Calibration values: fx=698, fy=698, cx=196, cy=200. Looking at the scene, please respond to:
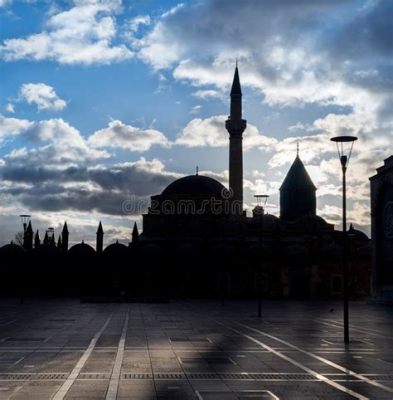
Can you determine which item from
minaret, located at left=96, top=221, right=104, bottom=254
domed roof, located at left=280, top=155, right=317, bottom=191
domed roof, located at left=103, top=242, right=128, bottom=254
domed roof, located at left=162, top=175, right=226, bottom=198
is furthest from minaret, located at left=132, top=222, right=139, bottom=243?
domed roof, located at left=280, top=155, right=317, bottom=191

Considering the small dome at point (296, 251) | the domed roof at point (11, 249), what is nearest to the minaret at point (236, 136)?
the small dome at point (296, 251)

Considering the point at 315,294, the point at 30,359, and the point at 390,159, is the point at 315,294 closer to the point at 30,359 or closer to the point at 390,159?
the point at 390,159

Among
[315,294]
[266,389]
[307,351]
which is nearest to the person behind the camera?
[266,389]

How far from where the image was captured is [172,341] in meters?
26.3

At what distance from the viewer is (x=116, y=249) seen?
93562 mm

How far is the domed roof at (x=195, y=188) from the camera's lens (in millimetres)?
101812

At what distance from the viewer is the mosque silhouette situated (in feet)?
288

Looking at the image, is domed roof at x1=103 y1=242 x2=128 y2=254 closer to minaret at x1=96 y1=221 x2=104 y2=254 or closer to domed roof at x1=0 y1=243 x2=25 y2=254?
minaret at x1=96 y1=221 x2=104 y2=254

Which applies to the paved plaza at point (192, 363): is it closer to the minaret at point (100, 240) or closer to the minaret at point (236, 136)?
the minaret at point (236, 136)

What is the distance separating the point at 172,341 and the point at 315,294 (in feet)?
207

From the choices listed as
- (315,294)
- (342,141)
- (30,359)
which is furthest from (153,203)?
(30,359)

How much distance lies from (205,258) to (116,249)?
39.9ft

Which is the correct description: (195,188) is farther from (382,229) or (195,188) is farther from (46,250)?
(382,229)

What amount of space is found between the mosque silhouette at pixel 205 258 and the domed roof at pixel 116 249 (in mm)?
155
